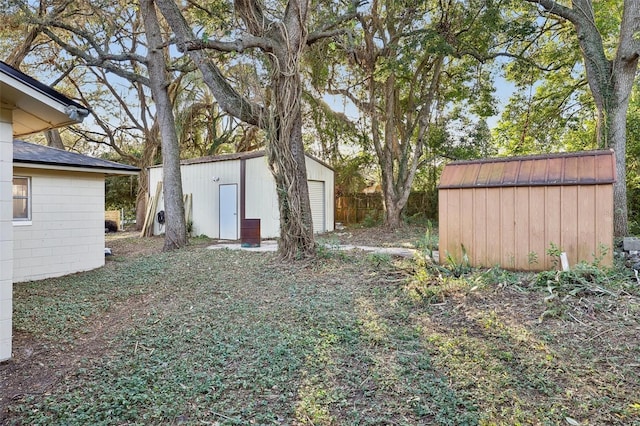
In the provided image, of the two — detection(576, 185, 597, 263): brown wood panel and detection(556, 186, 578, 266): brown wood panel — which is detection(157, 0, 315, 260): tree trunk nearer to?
detection(556, 186, 578, 266): brown wood panel

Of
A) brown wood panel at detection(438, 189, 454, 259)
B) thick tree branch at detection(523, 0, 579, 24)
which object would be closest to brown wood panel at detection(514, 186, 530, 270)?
brown wood panel at detection(438, 189, 454, 259)

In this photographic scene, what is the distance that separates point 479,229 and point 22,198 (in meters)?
7.55

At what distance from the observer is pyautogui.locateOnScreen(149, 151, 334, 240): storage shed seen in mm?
10977

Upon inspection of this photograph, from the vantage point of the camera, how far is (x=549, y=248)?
4676 mm

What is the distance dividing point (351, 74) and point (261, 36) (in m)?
6.68

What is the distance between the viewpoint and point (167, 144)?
9.03 m

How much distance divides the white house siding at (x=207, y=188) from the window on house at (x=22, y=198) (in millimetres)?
5416

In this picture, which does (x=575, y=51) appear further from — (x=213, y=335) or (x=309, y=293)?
(x=213, y=335)

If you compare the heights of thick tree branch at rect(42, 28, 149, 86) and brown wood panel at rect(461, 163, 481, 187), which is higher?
thick tree branch at rect(42, 28, 149, 86)

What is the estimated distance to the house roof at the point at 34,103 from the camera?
9.79ft

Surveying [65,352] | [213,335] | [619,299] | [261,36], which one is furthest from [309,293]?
[261,36]

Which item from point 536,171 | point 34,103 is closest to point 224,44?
point 34,103

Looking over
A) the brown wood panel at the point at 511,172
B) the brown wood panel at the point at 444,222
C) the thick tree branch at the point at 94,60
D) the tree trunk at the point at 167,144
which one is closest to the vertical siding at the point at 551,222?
the brown wood panel at the point at 511,172

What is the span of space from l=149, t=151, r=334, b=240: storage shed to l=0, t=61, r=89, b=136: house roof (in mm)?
6474
